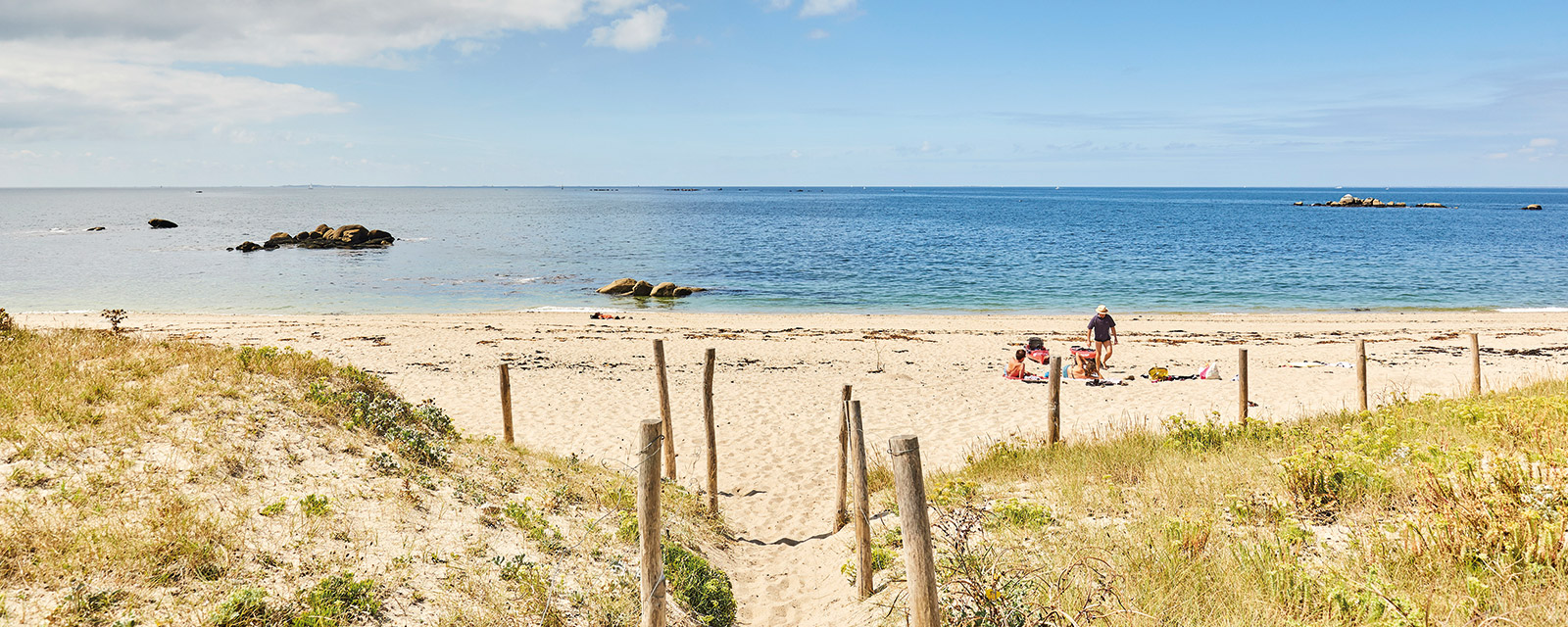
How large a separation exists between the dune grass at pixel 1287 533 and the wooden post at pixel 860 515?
678 mm

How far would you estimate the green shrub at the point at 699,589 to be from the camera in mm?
6621

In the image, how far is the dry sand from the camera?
33.9ft

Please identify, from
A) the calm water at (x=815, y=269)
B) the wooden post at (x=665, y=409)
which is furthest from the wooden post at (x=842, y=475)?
the calm water at (x=815, y=269)

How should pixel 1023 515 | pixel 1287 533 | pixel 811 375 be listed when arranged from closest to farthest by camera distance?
pixel 1287 533 < pixel 1023 515 < pixel 811 375

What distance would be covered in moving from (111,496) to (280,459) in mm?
1408

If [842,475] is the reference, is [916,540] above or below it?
above

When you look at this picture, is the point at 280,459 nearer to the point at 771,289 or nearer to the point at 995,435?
the point at 995,435

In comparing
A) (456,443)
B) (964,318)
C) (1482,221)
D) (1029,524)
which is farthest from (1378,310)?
(1482,221)

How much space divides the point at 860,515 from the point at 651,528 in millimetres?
2313

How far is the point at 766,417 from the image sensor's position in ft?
47.5

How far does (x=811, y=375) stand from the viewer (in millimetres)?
18516

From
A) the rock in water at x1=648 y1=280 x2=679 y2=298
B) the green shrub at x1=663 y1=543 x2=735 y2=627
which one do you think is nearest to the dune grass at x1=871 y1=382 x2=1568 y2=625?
the green shrub at x1=663 y1=543 x2=735 y2=627

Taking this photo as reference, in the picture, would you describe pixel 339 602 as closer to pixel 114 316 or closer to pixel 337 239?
pixel 114 316

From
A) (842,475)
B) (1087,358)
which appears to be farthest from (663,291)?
(842,475)
